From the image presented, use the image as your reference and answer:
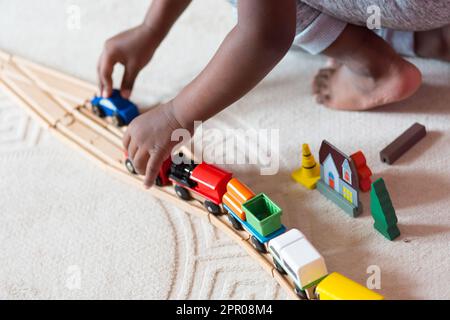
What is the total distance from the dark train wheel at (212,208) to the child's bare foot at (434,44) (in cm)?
54

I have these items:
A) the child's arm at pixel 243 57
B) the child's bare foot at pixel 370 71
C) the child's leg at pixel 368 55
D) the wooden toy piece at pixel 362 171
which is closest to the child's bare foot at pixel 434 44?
the child's leg at pixel 368 55

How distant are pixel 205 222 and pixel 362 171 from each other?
0.87 feet

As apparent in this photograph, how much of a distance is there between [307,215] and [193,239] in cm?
19

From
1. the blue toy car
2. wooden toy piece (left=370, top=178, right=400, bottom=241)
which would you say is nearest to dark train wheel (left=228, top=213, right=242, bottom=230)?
wooden toy piece (left=370, top=178, right=400, bottom=241)

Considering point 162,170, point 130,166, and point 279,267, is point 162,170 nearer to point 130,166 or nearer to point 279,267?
point 130,166

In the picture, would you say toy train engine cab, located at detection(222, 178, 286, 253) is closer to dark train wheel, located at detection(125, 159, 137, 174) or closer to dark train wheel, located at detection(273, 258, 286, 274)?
dark train wheel, located at detection(273, 258, 286, 274)

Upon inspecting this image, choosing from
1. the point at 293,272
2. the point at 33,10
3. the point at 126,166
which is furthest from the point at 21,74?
the point at 293,272

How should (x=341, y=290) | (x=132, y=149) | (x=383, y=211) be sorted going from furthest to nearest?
(x=132, y=149) < (x=383, y=211) < (x=341, y=290)

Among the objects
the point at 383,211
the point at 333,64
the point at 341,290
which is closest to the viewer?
the point at 341,290

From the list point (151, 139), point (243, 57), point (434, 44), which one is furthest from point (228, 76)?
point (434, 44)

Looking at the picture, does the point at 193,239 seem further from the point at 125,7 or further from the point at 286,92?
the point at 125,7

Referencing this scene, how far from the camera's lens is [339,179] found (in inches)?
37.4

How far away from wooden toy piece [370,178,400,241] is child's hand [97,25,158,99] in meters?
0.52

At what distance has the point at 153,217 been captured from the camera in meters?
1.01
